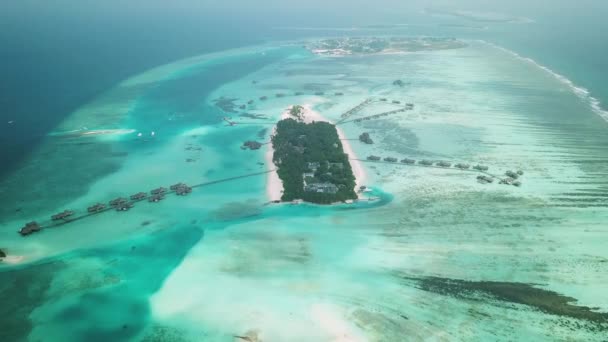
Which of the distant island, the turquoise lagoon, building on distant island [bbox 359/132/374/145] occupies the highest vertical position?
the distant island

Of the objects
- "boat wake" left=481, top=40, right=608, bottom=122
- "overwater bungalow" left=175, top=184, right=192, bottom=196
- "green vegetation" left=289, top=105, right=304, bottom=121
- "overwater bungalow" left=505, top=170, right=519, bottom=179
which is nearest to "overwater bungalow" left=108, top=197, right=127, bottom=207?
"overwater bungalow" left=175, top=184, right=192, bottom=196

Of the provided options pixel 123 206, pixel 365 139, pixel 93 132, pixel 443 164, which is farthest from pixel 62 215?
pixel 443 164

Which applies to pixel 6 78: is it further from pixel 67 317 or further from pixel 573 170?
pixel 573 170

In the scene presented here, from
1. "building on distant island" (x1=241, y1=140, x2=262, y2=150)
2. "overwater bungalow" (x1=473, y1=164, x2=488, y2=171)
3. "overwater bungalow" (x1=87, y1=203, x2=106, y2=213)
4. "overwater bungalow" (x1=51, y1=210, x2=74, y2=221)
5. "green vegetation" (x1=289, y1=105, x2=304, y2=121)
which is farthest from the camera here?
"green vegetation" (x1=289, y1=105, x2=304, y2=121)

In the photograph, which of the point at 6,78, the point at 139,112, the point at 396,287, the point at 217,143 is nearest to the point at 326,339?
the point at 396,287

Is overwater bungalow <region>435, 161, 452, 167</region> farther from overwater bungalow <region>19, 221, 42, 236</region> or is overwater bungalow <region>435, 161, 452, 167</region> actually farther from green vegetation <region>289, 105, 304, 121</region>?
overwater bungalow <region>19, 221, 42, 236</region>

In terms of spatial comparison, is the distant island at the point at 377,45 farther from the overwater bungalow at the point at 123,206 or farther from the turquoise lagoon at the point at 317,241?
the overwater bungalow at the point at 123,206

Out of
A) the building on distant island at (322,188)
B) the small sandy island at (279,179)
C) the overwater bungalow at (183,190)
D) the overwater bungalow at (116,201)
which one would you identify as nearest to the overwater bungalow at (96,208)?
the overwater bungalow at (116,201)
